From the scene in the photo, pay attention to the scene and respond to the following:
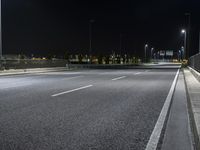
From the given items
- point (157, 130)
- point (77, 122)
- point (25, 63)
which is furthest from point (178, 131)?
point (25, 63)

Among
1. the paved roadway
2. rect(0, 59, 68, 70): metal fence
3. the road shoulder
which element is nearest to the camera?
the road shoulder

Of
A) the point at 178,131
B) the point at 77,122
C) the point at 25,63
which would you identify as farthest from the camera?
the point at 25,63

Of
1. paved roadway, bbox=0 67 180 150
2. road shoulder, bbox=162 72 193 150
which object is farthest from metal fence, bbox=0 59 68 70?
road shoulder, bbox=162 72 193 150

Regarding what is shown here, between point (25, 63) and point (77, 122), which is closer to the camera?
point (77, 122)

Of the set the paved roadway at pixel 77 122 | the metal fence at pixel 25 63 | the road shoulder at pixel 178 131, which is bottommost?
the road shoulder at pixel 178 131

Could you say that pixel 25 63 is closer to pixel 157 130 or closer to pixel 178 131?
pixel 157 130

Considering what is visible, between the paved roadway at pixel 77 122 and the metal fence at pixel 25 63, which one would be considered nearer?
the paved roadway at pixel 77 122

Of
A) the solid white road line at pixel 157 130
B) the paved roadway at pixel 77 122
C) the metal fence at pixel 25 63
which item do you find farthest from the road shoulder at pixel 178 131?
the metal fence at pixel 25 63

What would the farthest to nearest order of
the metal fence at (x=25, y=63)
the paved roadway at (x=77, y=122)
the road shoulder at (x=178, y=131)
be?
the metal fence at (x=25, y=63) < the paved roadway at (x=77, y=122) < the road shoulder at (x=178, y=131)

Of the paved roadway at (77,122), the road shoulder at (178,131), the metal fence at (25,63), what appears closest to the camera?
the road shoulder at (178,131)

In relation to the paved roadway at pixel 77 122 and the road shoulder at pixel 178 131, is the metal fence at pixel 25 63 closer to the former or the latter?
the paved roadway at pixel 77 122

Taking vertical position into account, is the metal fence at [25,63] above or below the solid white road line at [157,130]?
above

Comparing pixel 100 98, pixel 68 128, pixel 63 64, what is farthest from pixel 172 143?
pixel 63 64

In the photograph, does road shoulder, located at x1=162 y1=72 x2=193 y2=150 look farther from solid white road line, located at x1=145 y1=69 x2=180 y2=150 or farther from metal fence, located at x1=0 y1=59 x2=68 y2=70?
metal fence, located at x1=0 y1=59 x2=68 y2=70
